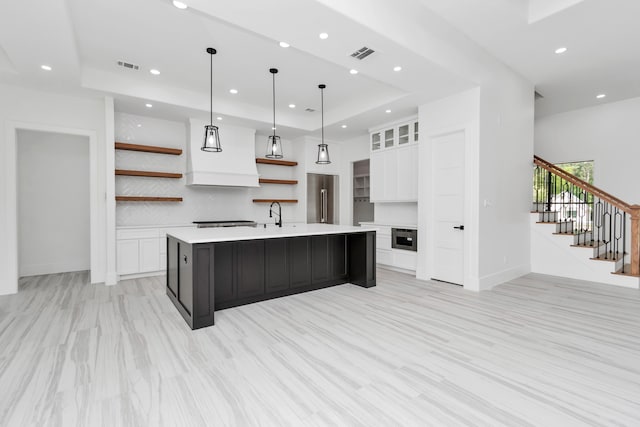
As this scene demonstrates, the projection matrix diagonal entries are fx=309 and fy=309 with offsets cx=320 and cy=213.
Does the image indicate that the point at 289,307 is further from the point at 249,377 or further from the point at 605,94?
the point at 605,94

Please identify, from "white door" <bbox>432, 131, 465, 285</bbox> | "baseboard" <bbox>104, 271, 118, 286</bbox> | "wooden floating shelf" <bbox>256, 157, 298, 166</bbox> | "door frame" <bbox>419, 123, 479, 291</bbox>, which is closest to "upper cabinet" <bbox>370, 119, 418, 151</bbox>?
"white door" <bbox>432, 131, 465, 285</bbox>

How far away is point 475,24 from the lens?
3562 mm

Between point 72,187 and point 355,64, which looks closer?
point 355,64

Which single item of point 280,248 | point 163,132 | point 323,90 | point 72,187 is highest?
point 323,90

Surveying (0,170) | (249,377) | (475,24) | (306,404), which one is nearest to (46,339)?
(249,377)

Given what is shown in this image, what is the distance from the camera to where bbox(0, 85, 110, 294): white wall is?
14.2ft

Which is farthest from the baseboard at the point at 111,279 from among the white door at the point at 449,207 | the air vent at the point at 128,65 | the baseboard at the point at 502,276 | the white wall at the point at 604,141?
the white wall at the point at 604,141

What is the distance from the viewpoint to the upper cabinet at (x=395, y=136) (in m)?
5.56

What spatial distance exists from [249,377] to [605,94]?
7381mm

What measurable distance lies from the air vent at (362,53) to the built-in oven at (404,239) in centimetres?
298

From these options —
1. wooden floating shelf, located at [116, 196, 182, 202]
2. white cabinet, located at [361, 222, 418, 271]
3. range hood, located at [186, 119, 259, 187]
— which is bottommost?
white cabinet, located at [361, 222, 418, 271]

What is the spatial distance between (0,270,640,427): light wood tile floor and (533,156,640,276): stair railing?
6.29 feet

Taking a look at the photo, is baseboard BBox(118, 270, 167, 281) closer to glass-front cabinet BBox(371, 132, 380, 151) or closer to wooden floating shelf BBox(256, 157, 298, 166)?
wooden floating shelf BBox(256, 157, 298, 166)

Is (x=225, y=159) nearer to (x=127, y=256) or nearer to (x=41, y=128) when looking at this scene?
(x=127, y=256)
